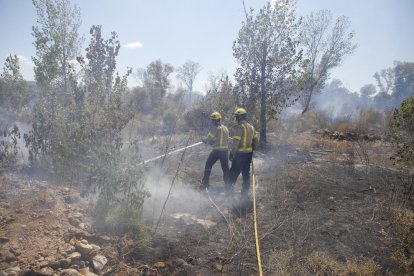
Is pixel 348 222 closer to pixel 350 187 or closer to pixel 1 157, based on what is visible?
pixel 350 187

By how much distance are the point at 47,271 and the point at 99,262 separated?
2.20 ft

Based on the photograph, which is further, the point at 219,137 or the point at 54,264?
the point at 219,137

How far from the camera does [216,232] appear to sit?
514 cm

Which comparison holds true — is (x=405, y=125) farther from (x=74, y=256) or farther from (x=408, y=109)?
(x=74, y=256)

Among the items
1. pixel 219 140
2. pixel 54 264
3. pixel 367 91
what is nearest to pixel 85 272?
pixel 54 264

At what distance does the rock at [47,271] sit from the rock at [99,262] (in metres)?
0.54

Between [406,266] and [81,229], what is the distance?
15.2 ft

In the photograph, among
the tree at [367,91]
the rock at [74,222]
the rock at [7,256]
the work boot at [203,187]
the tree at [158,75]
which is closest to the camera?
the rock at [7,256]

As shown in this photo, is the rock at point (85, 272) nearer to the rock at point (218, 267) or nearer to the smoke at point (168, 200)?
the rock at point (218, 267)

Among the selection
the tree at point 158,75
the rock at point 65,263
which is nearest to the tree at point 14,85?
the rock at point 65,263

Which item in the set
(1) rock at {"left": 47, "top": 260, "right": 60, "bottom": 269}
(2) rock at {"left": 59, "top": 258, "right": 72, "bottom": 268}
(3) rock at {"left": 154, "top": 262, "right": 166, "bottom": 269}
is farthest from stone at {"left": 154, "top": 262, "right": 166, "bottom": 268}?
(1) rock at {"left": 47, "top": 260, "right": 60, "bottom": 269}

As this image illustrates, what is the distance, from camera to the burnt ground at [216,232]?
3.79 m

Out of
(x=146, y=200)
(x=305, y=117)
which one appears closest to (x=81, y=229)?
(x=146, y=200)

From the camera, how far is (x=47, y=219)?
4293 millimetres
